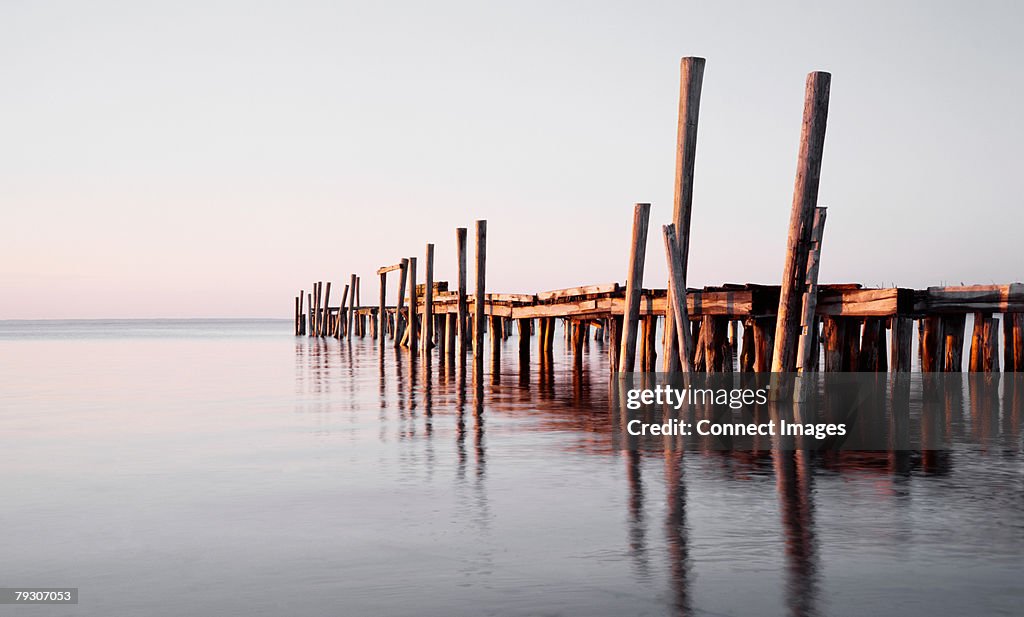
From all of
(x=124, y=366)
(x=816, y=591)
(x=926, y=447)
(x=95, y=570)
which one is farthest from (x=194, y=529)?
(x=124, y=366)

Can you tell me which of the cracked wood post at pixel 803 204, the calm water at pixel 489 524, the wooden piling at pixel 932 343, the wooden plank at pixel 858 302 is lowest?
the calm water at pixel 489 524

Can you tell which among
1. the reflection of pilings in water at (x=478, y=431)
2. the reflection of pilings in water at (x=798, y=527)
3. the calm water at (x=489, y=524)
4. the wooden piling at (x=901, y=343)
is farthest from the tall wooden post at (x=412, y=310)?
the reflection of pilings in water at (x=798, y=527)

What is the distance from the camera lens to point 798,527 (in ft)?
23.0

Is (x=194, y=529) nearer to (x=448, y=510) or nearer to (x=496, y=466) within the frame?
(x=448, y=510)

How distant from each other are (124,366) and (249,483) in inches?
926

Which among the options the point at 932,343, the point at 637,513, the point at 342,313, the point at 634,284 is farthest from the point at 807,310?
the point at 342,313

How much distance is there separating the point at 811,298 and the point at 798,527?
535 cm

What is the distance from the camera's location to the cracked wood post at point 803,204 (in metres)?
11.7

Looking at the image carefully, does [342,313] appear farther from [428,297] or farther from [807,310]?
[807,310]

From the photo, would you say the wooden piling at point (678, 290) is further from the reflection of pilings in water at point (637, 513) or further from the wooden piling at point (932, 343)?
the wooden piling at point (932, 343)

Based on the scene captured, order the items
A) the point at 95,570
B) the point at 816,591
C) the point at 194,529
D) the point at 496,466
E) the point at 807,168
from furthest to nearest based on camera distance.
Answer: the point at 807,168
the point at 496,466
the point at 194,529
the point at 95,570
the point at 816,591

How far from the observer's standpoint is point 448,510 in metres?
7.80

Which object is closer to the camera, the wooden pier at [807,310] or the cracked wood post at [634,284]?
the wooden pier at [807,310]

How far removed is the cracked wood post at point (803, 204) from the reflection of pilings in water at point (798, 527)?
78.4 inches
